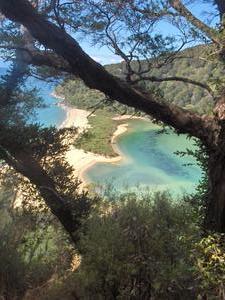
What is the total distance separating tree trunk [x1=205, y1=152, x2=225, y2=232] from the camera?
15.3 ft

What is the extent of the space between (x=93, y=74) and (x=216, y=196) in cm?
186

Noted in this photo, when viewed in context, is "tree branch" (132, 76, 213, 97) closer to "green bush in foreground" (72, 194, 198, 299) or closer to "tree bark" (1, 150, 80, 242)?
"green bush in foreground" (72, 194, 198, 299)

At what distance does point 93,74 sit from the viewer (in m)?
4.92

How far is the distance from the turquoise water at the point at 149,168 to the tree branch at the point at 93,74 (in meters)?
23.3

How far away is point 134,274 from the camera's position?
172 inches

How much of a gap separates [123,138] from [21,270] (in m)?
52.1

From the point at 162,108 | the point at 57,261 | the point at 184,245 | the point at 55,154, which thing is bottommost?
the point at 184,245

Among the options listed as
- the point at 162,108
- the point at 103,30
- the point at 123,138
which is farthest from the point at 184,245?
the point at 123,138

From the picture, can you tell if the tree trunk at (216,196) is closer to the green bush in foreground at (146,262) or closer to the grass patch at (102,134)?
the green bush in foreground at (146,262)

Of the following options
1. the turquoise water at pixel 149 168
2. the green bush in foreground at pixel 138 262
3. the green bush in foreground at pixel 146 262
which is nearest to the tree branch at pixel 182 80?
the green bush in foreground at pixel 146 262

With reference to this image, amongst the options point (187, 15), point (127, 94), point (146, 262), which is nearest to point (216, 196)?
point (146, 262)

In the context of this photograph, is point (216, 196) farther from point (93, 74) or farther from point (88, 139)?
point (88, 139)

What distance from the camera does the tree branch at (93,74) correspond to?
435 cm

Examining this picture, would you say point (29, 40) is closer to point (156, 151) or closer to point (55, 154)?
point (55, 154)
